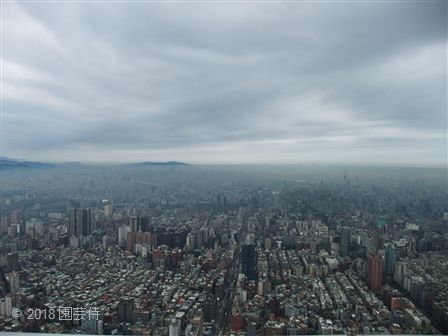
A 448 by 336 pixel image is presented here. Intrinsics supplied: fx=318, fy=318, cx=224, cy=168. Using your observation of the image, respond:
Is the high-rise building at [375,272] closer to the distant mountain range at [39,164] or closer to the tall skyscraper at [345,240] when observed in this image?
the tall skyscraper at [345,240]

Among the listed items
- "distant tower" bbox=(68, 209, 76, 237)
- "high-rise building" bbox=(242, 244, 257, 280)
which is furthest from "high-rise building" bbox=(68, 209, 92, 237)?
"high-rise building" bbox=(242, 244, 257, 280)

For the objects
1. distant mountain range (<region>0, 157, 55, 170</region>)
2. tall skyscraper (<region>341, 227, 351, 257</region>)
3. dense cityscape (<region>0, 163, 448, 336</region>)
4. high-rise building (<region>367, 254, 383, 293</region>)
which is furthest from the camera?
distant mountain range (<region>0, 157, 55, 170</region>)

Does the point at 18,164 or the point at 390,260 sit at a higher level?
the point at 18,164

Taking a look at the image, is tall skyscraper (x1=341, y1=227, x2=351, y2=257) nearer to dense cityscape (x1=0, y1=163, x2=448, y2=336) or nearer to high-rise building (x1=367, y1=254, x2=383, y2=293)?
dense cityscape (x1=0, y1=163, x2=448, y2=336)

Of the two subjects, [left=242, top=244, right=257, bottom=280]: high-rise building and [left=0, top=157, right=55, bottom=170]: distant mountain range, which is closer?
[left=242, top=244, right=257, bottom=280]: high-rise building

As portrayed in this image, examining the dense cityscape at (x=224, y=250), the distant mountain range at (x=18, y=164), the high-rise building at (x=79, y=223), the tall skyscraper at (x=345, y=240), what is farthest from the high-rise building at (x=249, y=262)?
the distant mountain range at (x=18, y=164)

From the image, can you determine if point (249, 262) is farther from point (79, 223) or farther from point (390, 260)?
point (79, 223)

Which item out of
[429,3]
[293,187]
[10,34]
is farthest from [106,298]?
[429,3]

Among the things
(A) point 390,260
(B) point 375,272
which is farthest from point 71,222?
(A) point 390,260
